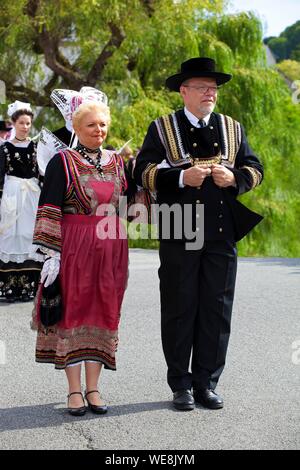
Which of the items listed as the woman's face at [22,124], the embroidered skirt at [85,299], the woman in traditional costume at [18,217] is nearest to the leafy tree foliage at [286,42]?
the woman in traditional costume at [18,217]

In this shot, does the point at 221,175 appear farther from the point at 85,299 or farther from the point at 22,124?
the point at 22,124

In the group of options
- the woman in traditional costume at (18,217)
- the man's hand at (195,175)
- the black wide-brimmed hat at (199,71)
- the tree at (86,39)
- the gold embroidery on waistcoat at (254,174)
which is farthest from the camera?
the tree at (86,39)

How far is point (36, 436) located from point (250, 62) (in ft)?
59.9

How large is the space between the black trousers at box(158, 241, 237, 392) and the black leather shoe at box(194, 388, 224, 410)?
4 cm

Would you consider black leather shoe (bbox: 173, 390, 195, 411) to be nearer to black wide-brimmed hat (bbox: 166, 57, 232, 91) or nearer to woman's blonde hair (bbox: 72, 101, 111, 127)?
woman's blonde hair (bbox: 72, 101, 111, 127)

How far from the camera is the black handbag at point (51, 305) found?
5.17 metres

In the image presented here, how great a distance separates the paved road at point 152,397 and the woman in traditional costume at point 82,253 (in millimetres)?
292

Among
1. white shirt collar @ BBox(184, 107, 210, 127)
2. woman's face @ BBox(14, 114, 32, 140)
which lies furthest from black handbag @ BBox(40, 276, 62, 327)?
woman's face @ BBox(14, 114, 32, 140)

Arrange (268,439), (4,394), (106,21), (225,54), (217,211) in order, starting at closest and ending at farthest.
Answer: (268,439)
(217,211)
(4,394)
(106,21)
(225,54)

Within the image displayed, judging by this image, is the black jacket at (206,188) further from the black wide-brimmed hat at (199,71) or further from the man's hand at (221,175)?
the black wide-brimmed hat at (199,71)

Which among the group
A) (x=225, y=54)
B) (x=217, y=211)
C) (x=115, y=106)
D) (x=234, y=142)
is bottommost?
(x=217, y=211)

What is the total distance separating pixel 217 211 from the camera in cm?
537

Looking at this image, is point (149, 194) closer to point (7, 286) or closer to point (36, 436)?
point (36, 436)

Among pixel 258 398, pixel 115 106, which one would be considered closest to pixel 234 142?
pixel 258 398
